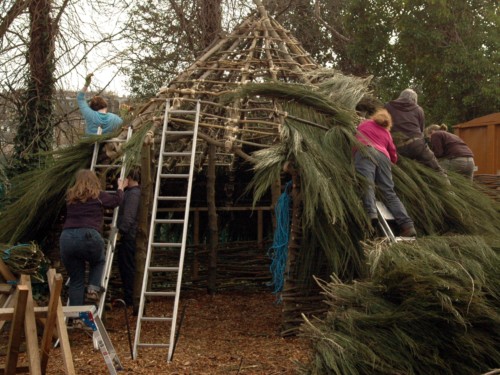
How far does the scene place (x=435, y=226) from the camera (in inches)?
327

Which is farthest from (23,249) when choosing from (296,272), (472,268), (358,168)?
(472,268)

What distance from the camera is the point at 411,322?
5723 mm

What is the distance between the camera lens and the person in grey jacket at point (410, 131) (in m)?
9.08

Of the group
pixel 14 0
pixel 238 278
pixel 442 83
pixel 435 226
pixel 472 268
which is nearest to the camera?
pixel 472 268

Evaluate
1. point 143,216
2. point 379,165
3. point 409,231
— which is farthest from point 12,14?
point 409,231

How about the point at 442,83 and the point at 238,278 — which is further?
the point at 442,83

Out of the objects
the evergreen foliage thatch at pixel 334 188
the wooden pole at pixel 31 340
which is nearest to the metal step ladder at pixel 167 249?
the evergreen foliage thatch at pixel 334 188

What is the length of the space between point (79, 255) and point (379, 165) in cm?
281

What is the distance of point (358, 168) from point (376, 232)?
23.8 inches

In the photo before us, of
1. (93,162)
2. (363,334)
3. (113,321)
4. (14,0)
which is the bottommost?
(113,321)

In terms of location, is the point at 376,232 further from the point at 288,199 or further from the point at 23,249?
the point at 23,249

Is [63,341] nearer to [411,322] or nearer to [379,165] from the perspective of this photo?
[411,322]

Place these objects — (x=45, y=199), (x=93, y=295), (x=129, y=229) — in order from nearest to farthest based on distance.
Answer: (x=93, y=295), (x=45, y=199), (x=129, y=229)

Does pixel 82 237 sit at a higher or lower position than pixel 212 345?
higher
